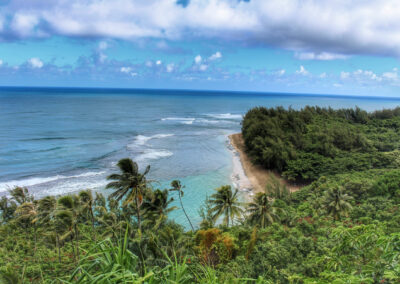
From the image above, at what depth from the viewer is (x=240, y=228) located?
2758 cm

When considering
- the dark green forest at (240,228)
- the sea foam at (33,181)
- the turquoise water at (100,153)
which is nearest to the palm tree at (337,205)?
the dark green forest at (240,228)

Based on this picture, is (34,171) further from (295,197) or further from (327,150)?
(327,150)

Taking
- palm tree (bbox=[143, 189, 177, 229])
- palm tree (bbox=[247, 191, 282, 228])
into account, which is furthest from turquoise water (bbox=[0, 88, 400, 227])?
palm tree (bbox=[247, 191, 282, 228])

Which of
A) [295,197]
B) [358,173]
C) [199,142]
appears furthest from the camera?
[199,142]

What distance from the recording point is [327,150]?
55.5 metres

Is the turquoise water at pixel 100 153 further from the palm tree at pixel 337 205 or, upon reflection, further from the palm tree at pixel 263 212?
the palm tree at pixel 337 205

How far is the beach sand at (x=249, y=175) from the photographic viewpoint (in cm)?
4732

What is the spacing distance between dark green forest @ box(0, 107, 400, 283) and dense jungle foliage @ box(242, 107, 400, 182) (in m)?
0.25

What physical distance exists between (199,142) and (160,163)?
889 inches

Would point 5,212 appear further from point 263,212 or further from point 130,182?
point 263,212

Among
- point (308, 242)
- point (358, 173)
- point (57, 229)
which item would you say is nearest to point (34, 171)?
point (57, 229)

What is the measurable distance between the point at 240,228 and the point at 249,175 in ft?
86.9

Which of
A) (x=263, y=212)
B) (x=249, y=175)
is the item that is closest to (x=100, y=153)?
(x=249, y=175)

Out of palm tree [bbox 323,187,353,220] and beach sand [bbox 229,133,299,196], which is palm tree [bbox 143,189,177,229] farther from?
beach sand [bbox 229,133,299,196]
